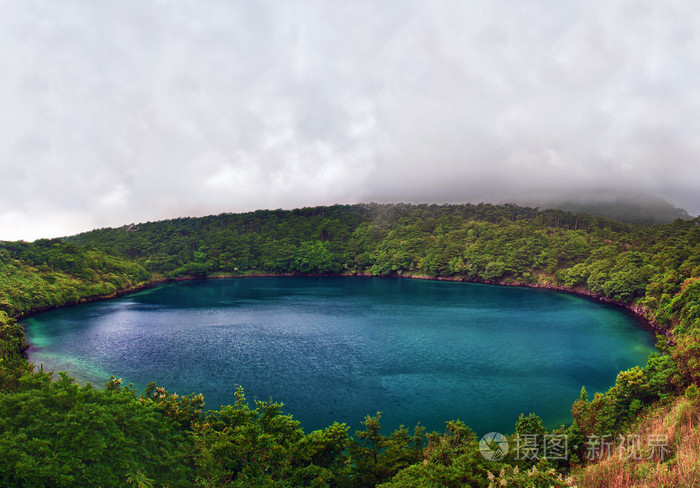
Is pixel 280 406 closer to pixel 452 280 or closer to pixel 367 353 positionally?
pixel 367 353

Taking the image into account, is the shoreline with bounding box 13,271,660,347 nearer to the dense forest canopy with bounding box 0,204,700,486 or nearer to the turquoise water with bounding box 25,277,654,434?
the dense forest canopy with bounding box 0,204,700,486

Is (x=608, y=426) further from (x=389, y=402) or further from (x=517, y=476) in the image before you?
(x=389, y=402)

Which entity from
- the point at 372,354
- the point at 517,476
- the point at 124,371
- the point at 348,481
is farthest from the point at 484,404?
the point at 124,371

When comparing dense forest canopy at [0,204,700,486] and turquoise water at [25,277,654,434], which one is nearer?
dense forest canopy at [0,204,700,486]

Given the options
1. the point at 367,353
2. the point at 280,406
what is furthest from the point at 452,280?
the point at 280,406

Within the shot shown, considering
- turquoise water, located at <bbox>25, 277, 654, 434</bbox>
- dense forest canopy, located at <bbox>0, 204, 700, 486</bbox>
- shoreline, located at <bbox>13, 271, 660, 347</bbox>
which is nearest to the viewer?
dense forest canopy, located at <bbox>0, 204, 700, 486</bbox>

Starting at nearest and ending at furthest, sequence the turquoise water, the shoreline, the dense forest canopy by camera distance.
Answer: the dense forest canopy, the turquoise water, the shoreline

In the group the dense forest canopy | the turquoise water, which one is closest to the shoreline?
the dense forest canopy

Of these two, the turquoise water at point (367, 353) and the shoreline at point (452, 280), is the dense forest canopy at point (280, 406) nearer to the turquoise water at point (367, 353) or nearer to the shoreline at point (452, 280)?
the shoreline at point (452, 280)
